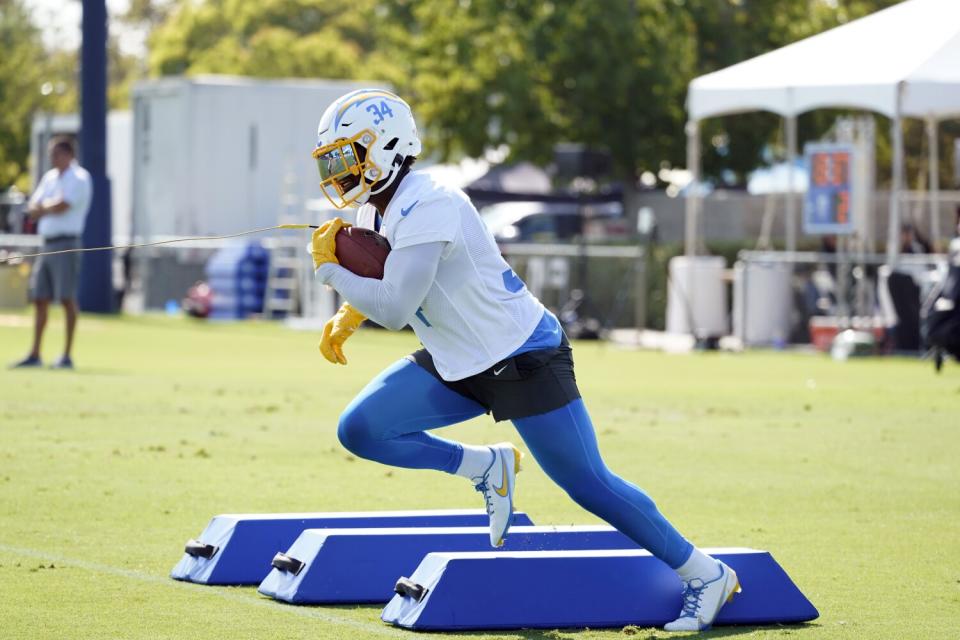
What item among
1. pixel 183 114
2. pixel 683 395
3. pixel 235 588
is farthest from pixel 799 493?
pixel 183 114

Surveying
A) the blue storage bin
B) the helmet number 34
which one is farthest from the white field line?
the blue storage bin

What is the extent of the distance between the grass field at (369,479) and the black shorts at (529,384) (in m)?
Result: 0.85

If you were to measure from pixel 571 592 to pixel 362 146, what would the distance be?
1.88 m

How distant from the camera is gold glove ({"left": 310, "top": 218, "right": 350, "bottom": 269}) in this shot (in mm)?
6586

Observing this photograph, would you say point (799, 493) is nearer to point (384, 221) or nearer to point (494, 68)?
point (384, 221)

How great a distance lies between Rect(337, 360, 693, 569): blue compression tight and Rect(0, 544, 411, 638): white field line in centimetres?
65

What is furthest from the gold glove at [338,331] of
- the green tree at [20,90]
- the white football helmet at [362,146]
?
the green tree at [20,90]

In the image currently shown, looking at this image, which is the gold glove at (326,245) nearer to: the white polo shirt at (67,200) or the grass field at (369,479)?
the grass field at (369,479)

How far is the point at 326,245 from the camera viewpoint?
21.6 ft

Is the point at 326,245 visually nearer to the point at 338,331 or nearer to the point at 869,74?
the point at 338,331

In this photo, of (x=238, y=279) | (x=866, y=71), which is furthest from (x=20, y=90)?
(x=866, y=71)

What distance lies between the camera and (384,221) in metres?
6.64

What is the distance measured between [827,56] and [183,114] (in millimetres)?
16521

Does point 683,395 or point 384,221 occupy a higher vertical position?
point 384,221
